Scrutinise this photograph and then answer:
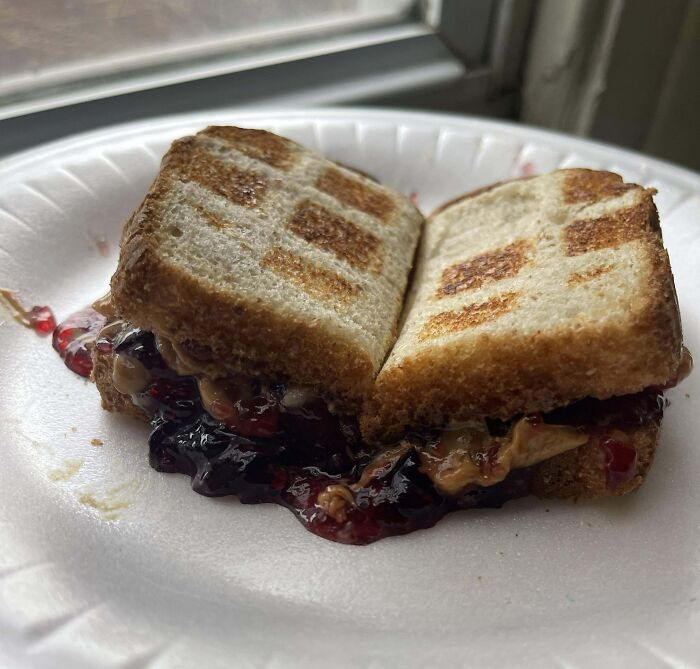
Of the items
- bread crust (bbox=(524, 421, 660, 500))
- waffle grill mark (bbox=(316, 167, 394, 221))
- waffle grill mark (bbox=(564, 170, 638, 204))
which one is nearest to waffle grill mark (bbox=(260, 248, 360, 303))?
waffle grill mark (bbox=(316, 167, 394, 221))

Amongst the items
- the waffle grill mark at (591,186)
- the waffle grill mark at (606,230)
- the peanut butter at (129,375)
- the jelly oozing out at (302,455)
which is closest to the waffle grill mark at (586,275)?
the waffle grill mark at (606,230)

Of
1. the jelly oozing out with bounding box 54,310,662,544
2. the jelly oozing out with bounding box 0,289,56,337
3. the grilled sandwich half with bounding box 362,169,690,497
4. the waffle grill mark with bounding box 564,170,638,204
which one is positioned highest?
the waffle grill mark with bounding box 564,170,638,204

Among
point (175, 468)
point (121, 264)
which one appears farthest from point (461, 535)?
point (121, 264)

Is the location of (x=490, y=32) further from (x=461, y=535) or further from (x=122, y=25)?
(x=461, y=535)

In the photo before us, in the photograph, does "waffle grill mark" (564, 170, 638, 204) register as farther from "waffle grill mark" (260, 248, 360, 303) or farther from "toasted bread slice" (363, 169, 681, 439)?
"waffle grill mark" (260, 248, 360, 303)

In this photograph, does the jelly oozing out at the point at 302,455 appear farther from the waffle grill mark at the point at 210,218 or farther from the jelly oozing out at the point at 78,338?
the waffle grill mark at the point at 210,218

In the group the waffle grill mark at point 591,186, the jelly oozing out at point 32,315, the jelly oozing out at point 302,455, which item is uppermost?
the waffle grill mark at point 591,186
